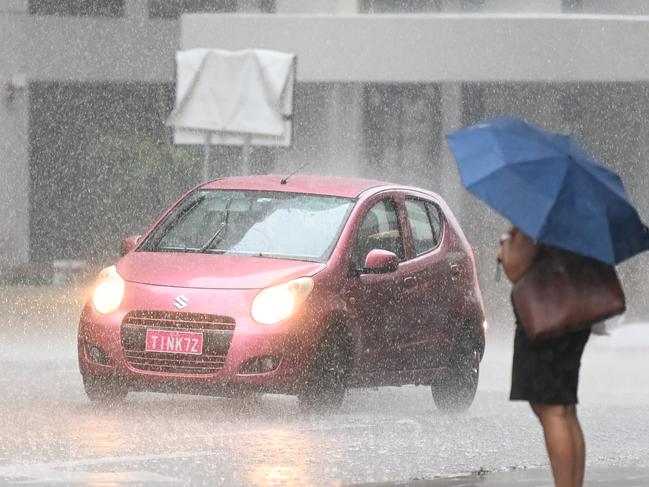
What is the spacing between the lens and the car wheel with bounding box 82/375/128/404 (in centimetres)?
1176

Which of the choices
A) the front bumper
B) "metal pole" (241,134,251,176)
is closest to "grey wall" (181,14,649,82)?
"metal pole" (241,134,251,176)

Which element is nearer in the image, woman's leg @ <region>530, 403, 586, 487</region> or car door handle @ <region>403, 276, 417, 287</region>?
woman's leg @ <region>530, 403, 586, 487</region>

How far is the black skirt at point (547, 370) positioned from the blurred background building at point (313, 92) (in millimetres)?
23147

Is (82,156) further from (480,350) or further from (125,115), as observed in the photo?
(480,350)

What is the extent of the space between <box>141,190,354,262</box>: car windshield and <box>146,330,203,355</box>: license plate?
974mm

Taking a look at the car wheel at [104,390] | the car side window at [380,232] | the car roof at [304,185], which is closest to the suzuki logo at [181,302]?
the car wheel at [104,390]

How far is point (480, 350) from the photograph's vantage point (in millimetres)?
13492

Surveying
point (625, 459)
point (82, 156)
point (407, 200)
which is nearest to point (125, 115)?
point (82, 156)

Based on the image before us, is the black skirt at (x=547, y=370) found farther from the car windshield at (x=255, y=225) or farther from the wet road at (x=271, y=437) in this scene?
the car windshield at (x=255, y=225)

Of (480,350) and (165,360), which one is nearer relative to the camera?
(165,360)

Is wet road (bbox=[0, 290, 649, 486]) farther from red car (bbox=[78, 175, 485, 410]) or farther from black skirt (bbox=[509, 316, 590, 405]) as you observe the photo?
black skirt (bbox=[509, 316, 590, 405])

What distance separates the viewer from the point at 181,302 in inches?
452

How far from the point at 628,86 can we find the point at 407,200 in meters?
21.1

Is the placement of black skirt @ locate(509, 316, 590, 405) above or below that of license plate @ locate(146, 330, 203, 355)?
above
